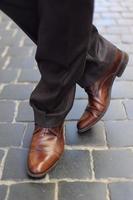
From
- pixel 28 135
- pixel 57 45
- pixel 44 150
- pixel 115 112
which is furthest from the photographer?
pixel 115 112

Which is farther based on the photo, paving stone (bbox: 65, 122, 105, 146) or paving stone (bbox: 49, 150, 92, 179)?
paving stone (bbox: 65, 122, 105, 146)

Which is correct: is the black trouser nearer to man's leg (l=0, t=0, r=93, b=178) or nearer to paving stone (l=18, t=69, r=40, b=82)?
man's leg (l=0, t=0, r=93, b=178)

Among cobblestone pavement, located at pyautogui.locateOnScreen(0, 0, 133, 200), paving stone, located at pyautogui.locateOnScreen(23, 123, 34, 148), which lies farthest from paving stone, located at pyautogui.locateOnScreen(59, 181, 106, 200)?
paving stone, located at pyautogui.locateOnScreen(23, 123, 34, 148)

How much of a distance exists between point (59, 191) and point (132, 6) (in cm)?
305

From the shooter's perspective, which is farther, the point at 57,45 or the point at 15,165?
the point at 15,165

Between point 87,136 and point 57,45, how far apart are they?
2.07 ft

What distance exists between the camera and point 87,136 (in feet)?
6.88

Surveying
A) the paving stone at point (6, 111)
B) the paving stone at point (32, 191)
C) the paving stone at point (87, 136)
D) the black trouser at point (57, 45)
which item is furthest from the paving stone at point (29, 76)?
the paving stone at point (32, 191)

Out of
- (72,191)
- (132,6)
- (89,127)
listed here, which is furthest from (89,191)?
(132,6)

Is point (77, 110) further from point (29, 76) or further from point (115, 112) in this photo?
point (29, 76)

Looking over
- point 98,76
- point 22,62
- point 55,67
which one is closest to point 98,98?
point 98,76

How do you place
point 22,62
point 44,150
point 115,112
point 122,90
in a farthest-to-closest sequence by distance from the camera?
point 22,62 → point 122,90 → point 115,112 → point 44,150

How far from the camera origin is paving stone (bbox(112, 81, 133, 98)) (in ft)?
8.16

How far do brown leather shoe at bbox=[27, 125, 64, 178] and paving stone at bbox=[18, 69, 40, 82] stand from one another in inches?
32.5
